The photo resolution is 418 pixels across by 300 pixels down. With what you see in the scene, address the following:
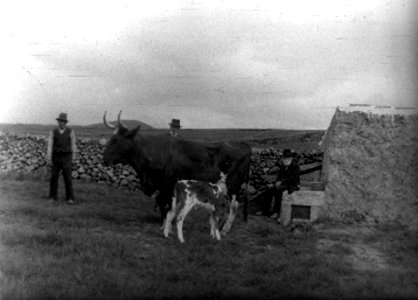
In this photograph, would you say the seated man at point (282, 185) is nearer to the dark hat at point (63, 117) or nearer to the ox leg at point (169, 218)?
the ox leg at point (169, 218)

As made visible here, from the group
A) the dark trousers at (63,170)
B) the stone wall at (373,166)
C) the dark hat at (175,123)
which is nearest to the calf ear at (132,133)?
the dark trousers at (63,170)

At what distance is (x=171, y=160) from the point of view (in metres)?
9.09

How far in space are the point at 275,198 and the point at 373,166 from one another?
2789 millimetres

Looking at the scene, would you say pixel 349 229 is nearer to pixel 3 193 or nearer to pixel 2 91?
pixel 2 91

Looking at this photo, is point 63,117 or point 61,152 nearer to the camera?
point 63,117

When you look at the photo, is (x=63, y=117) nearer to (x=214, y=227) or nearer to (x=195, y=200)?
(x=195, y=200)

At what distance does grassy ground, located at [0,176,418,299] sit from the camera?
5.17 metres

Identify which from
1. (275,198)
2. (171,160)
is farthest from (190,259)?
(275,198)

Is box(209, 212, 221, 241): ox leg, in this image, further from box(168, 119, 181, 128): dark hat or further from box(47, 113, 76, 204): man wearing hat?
box(168, 119, 181, 128): dark hat

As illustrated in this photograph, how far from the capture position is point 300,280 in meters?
5.61

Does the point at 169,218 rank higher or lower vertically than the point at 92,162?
lower

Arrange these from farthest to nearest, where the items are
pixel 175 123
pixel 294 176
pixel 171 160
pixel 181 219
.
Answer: pixel 175 123
pixel 294 176
pixel 171 160
pixel 181 219

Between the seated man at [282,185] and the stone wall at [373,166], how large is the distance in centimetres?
78

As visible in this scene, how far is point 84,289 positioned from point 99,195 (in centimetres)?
700
